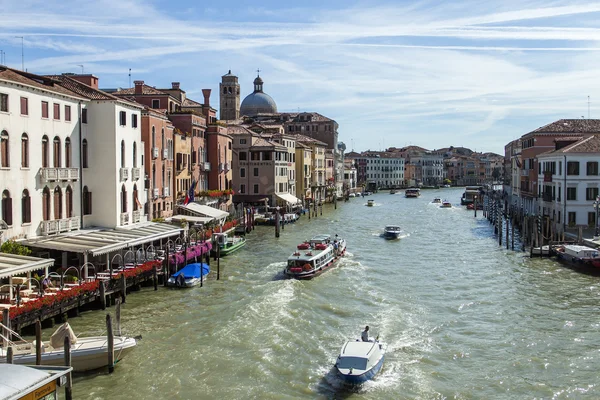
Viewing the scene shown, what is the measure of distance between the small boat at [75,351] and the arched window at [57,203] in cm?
859

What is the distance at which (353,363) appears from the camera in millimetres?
15039

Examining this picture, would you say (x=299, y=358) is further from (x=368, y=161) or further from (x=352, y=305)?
(x=368, y=161)

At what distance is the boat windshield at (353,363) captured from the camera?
49.1ft

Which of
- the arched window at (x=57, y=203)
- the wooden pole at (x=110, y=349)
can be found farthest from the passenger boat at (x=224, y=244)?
the wooden pole at (x=110, y=349)

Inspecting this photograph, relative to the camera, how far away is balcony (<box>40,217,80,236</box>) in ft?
75.3

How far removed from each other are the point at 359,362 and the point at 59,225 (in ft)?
44.6

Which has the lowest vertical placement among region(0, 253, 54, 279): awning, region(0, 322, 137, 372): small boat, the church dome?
region(0, 322, 137, 372): small boat

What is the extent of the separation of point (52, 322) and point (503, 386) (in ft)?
40.9

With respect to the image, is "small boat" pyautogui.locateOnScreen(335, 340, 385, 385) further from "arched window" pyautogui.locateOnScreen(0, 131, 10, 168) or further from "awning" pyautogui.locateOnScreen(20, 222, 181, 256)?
"arched window" pyautogui.locateOnScreen(0, 131, 10, 168)

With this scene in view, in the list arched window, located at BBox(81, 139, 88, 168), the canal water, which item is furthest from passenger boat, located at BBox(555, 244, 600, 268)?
arched window, located at BBox(81, 139, 88, 168)

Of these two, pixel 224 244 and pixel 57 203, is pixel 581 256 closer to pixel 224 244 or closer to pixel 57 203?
pixel 224 244

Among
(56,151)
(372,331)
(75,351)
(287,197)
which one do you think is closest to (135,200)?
(56,151)

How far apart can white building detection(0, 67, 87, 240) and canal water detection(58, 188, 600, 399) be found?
4.28 meters

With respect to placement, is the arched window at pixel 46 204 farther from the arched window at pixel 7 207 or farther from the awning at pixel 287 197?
the awning at pixel 287 197
